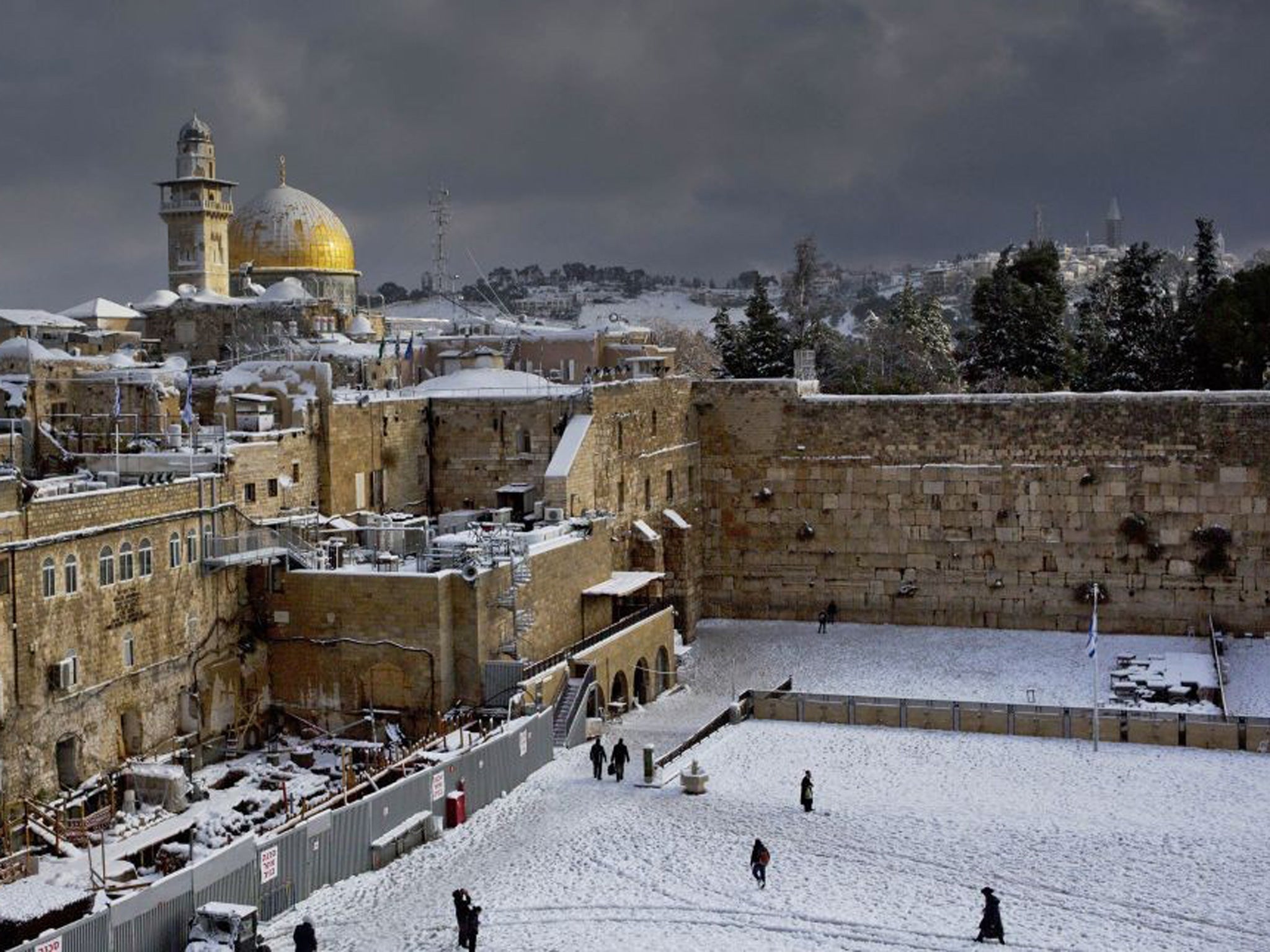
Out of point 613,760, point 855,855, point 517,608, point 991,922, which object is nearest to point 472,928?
point 855,855

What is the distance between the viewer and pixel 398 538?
32.9m

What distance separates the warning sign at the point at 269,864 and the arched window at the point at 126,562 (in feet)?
25.1

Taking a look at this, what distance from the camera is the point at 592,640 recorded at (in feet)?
109

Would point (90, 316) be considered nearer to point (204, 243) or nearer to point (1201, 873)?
point (204, 243)

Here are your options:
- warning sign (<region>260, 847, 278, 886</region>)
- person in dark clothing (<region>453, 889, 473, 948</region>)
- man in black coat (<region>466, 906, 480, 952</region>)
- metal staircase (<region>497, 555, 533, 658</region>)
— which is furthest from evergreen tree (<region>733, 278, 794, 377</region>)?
man in black coat (<region>466, 906, 480, 952</region>)

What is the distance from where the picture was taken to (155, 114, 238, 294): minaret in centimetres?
6159

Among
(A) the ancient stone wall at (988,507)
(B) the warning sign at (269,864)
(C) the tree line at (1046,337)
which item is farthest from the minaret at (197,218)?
(B) the warning sign at (269,864)

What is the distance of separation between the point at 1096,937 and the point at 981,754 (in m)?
8.90

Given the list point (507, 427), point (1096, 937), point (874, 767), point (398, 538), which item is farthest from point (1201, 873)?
point (507, 427)

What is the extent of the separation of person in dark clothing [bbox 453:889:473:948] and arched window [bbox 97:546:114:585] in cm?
991

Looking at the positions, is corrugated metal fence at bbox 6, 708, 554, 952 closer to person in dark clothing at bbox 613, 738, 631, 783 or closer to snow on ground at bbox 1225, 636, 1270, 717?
person in dark clothing at bbox 613, 738, 631, 783

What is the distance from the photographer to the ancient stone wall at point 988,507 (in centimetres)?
3894

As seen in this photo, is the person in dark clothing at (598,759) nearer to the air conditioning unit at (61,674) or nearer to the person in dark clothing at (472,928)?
the person in dark clothing at (472,928)

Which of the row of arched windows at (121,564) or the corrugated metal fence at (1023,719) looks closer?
the row of arched windows at (121,564)
